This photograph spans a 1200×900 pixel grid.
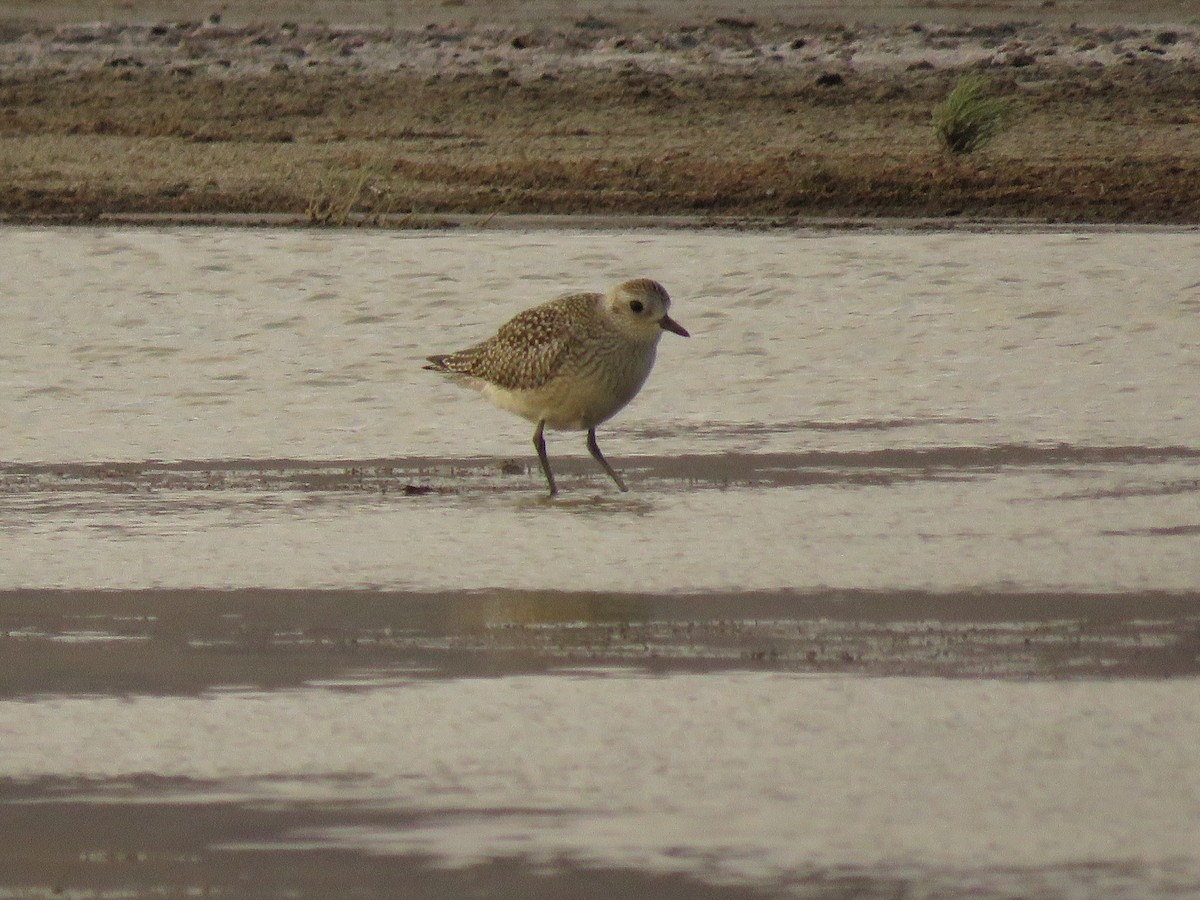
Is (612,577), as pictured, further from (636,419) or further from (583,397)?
(636,419)

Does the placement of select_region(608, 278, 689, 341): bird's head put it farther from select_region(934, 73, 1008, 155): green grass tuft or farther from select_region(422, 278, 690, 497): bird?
select_region(934, 73, 1008, 155): green grass tuft

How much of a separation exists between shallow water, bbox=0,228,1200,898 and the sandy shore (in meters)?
6.17

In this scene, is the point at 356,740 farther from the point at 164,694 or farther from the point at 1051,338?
the point at 1051,338

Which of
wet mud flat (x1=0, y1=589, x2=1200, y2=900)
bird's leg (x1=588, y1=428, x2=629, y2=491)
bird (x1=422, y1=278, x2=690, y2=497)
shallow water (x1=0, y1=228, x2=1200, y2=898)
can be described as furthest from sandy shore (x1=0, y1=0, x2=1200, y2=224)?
wet mud flat (x1=0, y1=589, x2=1200, y2=900)

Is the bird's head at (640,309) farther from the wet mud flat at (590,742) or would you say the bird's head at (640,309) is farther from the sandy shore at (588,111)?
the sandy shore at (588,111)

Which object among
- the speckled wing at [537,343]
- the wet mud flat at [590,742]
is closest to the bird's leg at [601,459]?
the speckled wing at [537,343]

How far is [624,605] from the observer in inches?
272

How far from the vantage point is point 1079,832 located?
4.84 metres

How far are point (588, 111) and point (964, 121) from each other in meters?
4.47

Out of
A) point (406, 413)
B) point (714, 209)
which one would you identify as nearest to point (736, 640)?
point (406, 413)

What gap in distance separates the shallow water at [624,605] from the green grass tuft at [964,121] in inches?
330

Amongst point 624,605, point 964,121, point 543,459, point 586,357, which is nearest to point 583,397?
point 586,357

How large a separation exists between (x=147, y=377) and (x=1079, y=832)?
23.9 feet

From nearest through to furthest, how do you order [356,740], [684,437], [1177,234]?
[356,740] < [684,437] < [1177,234]
